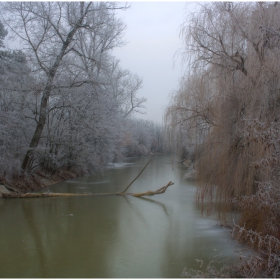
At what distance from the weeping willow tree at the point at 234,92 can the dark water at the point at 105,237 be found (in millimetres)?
1020

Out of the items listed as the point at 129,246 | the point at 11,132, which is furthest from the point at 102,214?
the point at 11,132

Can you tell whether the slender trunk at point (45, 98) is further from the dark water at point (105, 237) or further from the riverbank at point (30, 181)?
the dark water at point (105, 237)

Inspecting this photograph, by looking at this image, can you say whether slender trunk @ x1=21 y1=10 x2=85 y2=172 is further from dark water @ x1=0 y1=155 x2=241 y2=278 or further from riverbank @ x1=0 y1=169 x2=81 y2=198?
dark water @ x1=0 y1=155 x2=241 y2=278

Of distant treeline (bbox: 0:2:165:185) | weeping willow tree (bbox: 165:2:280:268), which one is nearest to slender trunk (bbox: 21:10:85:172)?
distant treeline (bbox: 0:2:165:185)

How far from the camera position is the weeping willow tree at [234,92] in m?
5.50

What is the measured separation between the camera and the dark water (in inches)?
199

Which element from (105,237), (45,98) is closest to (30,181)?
(45,98)

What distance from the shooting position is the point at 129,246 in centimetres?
607

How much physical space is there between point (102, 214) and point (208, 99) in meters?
4.05

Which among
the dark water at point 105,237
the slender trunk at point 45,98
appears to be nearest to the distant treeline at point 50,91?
the slender trunk at point 45,98

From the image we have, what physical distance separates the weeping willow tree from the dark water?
1.02 metres

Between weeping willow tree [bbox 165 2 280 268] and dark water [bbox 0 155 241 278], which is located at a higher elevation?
weeping willow tree [bbox 165 2 280 268]

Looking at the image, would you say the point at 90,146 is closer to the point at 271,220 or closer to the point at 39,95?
the point at 39,95

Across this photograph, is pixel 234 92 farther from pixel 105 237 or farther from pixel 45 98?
pixel 45 98
